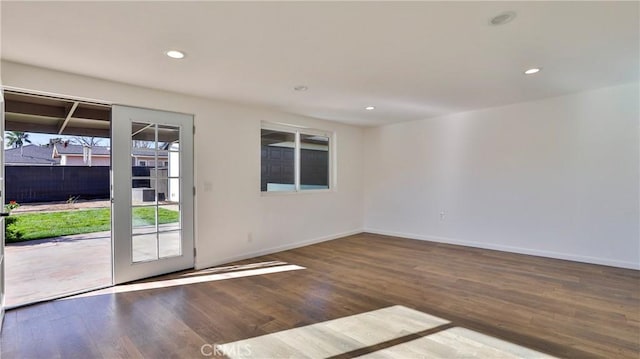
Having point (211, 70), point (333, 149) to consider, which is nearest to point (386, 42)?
point (211, 70)

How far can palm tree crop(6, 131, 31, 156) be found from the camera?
5.48m

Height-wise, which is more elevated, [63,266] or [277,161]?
[277,161]

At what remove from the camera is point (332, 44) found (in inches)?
96.6

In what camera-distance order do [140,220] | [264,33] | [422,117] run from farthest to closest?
[422,117] → [140,220] → [264,33]

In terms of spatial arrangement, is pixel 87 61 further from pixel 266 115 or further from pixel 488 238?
pixel 488 238

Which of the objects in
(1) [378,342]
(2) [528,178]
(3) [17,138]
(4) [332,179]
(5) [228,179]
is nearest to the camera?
(1) [378,342]

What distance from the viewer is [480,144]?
5.05 metres

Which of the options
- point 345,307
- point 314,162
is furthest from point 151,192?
point 314,162

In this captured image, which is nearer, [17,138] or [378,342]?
[378,342]

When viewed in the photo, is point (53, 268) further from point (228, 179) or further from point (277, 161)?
point (277, 161)

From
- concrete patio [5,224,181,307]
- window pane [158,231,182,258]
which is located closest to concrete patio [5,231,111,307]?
concrete patio [5,224,181,307]

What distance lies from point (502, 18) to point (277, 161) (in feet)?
12.5

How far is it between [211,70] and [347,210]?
4096 millimetres

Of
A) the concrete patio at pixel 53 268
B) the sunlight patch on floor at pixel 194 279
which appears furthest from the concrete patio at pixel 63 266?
the sunlight patch on floor at pixel 194 279
